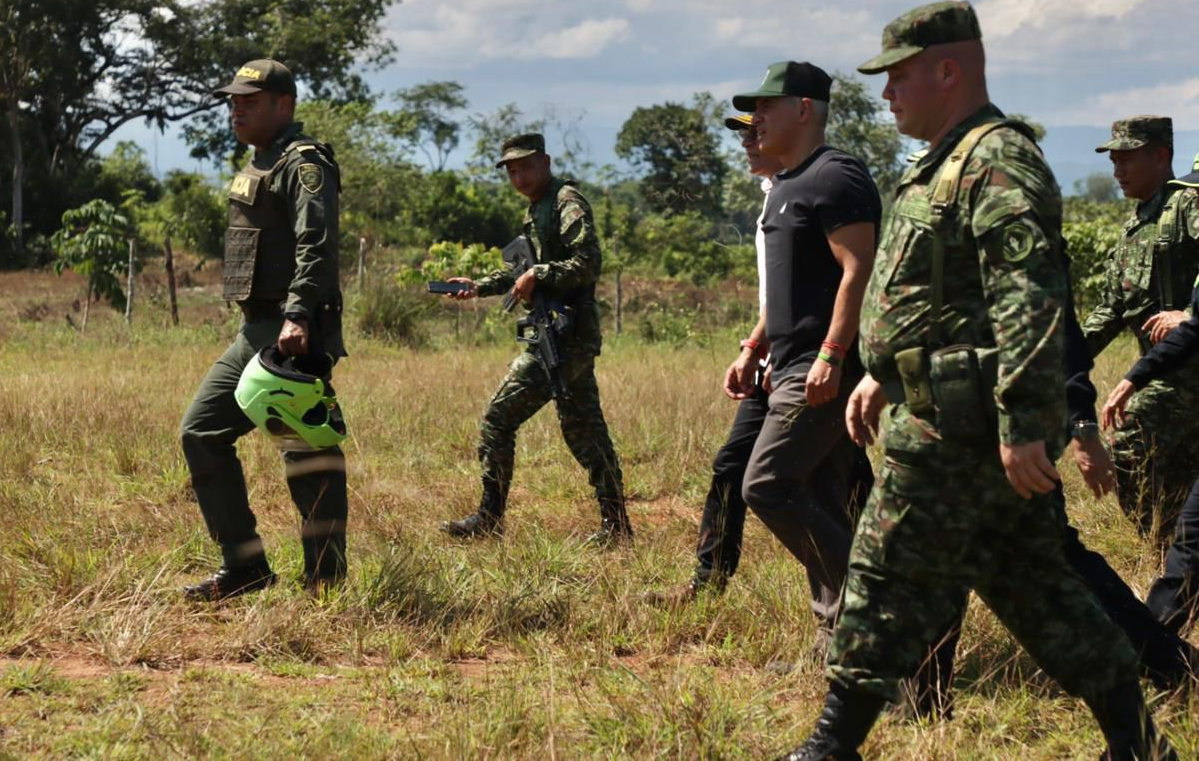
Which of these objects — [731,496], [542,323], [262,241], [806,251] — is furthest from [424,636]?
[542,323]

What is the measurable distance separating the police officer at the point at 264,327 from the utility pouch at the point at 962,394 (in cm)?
254

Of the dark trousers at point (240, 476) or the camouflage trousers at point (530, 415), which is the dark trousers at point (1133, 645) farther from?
the camouflage trousers at point (530, 415)

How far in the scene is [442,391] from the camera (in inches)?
392

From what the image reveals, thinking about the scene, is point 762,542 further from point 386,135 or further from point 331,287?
point 386,135

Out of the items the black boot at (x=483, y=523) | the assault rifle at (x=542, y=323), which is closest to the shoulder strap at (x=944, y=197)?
the assault rifle at (x=542, y=323)

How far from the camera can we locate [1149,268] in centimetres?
517

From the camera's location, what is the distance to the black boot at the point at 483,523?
6113 mm

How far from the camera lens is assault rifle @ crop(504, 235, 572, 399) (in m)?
6.09

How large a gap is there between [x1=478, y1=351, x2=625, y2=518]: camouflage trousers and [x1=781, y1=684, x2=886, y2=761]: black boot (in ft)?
10.3

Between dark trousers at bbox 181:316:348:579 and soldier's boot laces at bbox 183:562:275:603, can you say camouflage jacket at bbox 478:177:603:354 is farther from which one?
soldier's boot laces at bbox 183:562:275:603

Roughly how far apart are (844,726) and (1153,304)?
2.92 m

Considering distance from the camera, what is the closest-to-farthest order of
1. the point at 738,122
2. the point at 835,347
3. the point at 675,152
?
the point at 835,347 → the point at 738,122 → the point at 675,152

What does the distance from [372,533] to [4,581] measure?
148 cm

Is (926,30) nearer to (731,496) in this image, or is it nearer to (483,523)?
(731,496)
